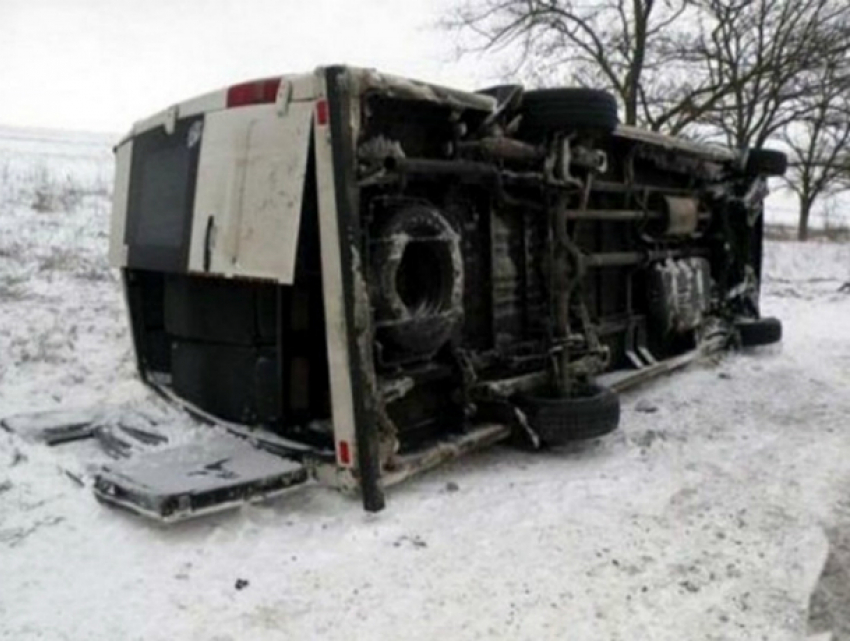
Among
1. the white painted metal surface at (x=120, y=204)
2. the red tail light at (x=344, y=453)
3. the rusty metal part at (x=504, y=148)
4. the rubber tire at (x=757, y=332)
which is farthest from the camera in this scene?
the rubber tire at (x=757, y=332)

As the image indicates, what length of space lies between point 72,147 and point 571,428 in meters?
23.7

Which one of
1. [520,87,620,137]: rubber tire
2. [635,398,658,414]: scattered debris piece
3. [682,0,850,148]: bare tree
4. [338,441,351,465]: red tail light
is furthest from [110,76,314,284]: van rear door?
[682,0,850,148]: bare tree

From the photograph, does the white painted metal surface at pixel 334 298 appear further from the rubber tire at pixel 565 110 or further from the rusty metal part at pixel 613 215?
the rusty metal part at pixel 613 215

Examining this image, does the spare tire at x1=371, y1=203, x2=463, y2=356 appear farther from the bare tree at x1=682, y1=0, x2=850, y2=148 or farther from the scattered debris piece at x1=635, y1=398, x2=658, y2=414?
the bare tree at x1=682, y1=0, x2=850, y2=148

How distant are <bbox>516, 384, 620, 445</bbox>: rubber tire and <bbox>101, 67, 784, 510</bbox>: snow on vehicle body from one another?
0.04ft

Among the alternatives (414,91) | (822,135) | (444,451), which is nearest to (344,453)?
(444,451)

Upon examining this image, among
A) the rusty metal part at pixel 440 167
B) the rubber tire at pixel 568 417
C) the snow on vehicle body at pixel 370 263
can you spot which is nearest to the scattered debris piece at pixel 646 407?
the snow on vehicle body at pixel 370 263

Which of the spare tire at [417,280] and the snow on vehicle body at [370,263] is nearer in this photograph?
the snow on vehicle body at [370,263]

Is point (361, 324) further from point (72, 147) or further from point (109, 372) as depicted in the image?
point (72, 147)

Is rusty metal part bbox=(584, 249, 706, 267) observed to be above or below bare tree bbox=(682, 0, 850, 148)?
below

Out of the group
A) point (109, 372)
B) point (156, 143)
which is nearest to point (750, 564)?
point (156, 143)

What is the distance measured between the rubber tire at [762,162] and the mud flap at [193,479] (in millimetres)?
5486

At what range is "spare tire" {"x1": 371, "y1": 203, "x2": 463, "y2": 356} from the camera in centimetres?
372

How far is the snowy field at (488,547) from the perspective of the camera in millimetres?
2727
